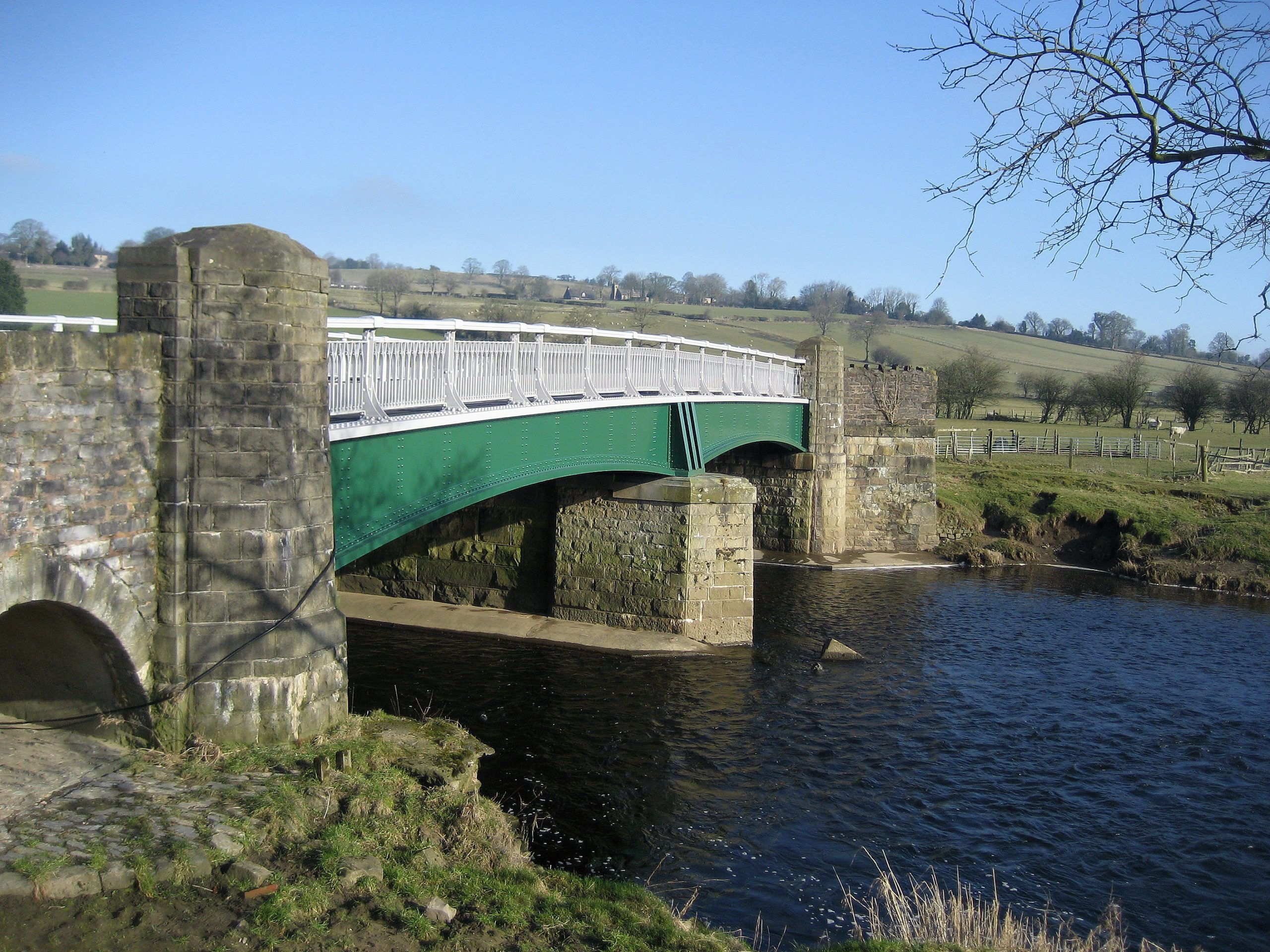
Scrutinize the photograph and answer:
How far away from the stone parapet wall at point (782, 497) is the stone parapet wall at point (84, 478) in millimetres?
23621

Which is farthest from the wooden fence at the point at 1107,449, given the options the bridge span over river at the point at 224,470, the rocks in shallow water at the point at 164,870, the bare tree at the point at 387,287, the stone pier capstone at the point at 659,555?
the rocks in shallow water at the point at 164,870

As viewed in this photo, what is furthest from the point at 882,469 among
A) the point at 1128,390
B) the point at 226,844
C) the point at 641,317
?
the point at 641,317

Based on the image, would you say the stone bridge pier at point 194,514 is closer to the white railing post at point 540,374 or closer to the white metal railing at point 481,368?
the white metal railing at point 481,368

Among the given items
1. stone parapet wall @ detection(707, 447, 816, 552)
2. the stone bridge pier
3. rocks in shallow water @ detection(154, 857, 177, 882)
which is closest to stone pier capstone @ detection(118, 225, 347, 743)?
the stone bridge pier

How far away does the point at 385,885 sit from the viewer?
7379 millimetres

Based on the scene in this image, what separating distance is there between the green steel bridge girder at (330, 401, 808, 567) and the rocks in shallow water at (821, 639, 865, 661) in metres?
4.45

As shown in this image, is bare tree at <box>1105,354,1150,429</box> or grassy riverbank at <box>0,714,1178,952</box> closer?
grassy riverbank at <box>0,714,1178,952</box>

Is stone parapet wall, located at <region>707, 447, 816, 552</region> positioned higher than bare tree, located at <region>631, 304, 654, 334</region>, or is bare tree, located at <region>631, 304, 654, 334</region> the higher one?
bare tree, located at <region>631, 304, 654, 334</region>

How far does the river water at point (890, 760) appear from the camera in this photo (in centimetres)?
1052

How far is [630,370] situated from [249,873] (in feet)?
43.7

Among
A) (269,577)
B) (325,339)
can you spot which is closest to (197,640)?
(269,577)

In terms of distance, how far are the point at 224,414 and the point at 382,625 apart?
446 inches

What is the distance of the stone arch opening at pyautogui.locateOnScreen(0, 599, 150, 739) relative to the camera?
912 centimetres

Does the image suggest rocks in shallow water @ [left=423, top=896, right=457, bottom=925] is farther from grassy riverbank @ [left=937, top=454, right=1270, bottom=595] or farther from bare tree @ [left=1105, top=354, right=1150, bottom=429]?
bare tree @ [left=1105, top=354, right=1150, bottom=429]
